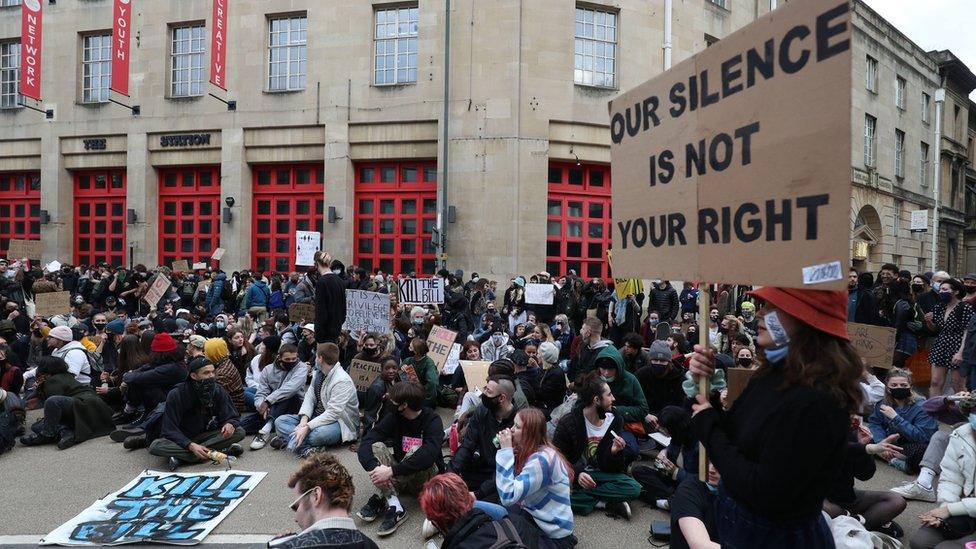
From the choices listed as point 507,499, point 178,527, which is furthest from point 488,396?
point 178,527

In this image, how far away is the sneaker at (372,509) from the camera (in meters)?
5.77

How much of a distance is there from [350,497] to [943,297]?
30.2ft

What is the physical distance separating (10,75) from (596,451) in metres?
27.6

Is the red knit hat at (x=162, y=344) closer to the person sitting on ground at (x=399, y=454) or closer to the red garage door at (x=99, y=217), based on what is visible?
the person sitting on ground at (x=399, y=454)

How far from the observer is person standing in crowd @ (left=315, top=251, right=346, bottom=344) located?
8219 mm

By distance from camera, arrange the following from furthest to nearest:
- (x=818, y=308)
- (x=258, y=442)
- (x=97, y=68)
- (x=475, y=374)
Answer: (x=97, y=68) < (x=475, y=374) < (x=258, y=442) < (x=818, y=308)

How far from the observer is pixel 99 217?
899 inches

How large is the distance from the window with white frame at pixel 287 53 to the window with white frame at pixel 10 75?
10.9 m

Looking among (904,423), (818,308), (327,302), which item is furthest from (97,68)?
(818,308)

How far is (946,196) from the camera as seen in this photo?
4006 cm

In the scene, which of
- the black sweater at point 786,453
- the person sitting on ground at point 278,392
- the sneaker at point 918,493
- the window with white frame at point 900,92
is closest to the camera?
the black sweater at point 786,453

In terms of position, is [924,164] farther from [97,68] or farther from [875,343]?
[97,68]

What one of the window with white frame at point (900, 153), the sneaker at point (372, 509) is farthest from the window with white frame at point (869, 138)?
the sneaker at point (372, 509)

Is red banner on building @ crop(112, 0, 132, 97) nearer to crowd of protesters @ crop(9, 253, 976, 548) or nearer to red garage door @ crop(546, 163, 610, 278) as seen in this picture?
crowd of protesters @ crop(9, 253, 976, 548)
